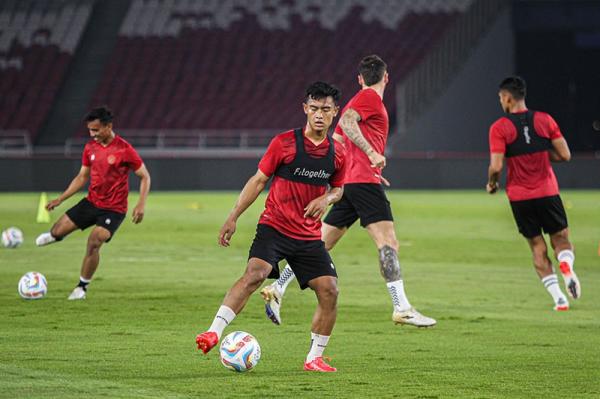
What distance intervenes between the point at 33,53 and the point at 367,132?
129ft

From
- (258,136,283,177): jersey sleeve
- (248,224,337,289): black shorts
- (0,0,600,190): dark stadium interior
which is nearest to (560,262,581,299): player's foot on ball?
(248,224,337,289): black shorts

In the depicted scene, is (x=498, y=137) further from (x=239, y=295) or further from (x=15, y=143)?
(x=15, y=143)

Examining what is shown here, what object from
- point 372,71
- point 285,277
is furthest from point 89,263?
point 372,71

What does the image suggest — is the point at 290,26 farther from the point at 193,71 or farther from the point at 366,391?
the point at 366,391

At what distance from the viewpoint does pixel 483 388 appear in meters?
7.96

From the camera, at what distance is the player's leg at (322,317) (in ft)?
28.5

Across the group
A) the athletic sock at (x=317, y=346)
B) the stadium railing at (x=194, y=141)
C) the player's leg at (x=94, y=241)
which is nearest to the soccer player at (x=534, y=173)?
the athletic sock at (x=317, y=346)

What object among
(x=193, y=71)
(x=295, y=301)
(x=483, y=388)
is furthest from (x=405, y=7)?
(x=483, y=388)

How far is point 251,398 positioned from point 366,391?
796 millimetres

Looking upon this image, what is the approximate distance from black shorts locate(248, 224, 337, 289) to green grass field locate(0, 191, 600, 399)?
70 centimetres

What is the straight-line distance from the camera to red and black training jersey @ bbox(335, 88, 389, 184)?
1122cm

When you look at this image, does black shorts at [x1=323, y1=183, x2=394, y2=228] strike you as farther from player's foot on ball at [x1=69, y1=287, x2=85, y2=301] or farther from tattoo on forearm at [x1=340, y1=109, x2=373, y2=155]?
player's foot on ball at [x1=69, y1=287, x2=85, y2=301]

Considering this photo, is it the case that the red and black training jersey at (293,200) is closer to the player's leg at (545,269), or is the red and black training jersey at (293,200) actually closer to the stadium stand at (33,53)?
the player's leg at (545,269)

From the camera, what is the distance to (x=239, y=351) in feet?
27.3
